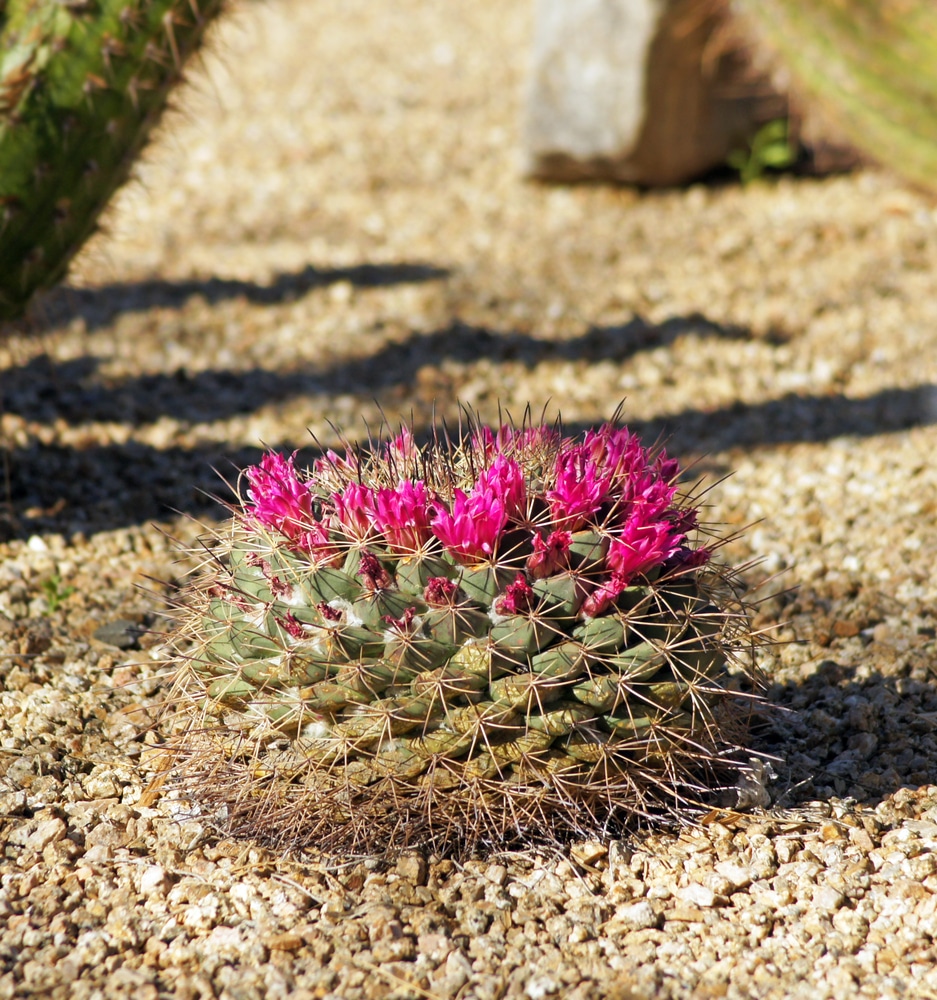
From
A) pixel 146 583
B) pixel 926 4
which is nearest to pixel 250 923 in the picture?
pixel 146 583

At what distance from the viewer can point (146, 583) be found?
138 inches

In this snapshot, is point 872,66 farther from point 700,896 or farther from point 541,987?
point 541,987

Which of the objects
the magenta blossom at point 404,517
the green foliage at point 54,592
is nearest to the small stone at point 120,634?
the green foliage at point 54,592

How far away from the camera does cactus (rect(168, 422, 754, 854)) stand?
2.22 metres

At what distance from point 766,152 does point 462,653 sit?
17.0ft

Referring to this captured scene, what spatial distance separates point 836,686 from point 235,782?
1496 mm

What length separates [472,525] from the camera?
2209mm

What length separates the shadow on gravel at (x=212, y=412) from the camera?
3973 millimetres

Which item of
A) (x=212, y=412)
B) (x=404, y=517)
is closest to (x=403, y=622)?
(x=404, y=517)

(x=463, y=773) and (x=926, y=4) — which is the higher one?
(x=926, y=4)

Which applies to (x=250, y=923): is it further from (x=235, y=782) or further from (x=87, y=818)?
(x=87, y=818)

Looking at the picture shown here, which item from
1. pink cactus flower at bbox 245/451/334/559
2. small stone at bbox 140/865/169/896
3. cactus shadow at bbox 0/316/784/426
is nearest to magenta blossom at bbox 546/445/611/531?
pink cactus flower at bbox 245/451/334/559

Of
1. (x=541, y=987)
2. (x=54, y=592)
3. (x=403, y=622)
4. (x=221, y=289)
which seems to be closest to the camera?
(x=541, y=987)

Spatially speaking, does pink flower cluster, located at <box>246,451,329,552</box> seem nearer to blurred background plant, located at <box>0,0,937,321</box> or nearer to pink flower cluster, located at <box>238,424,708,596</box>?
pink flower cluster, located at <box>238,424,708,596</box>
